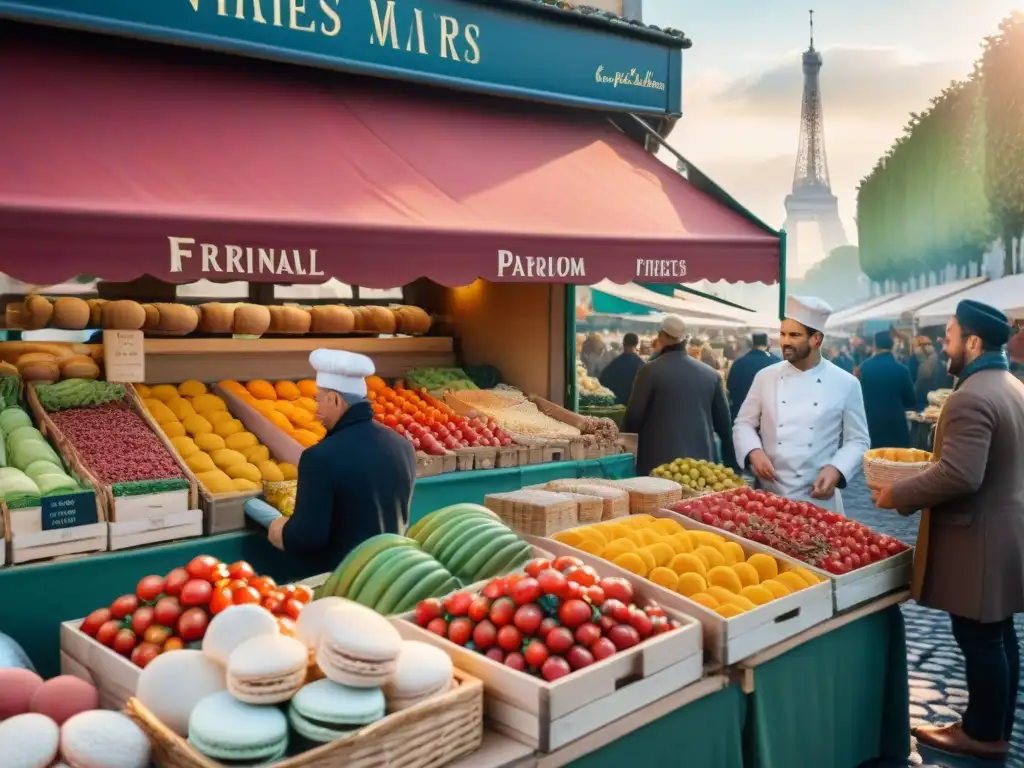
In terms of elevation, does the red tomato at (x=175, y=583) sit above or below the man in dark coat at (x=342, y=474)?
below

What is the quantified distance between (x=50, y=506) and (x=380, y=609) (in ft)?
5.97

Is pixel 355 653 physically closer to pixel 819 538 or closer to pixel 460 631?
pixel 460 631

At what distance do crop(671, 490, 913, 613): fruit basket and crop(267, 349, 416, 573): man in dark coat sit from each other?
151 centimetres

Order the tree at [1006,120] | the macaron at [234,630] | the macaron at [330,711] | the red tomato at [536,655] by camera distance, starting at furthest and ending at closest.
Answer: the tree at [1006,120], the red tomato at [536,655], the macaron at [234,630], the macaron at [330,711]

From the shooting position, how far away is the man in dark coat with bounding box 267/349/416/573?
3.78 m

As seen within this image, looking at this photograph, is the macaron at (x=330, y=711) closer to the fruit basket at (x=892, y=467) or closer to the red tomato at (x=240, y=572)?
the red tomato at (x=240, y=572)

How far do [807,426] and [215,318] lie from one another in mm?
3891

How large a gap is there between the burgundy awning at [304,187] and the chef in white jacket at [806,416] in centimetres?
103

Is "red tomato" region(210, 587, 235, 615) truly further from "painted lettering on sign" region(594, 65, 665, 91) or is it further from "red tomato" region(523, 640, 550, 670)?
"painted lettering on sign" region(594, 65, 665, 91)

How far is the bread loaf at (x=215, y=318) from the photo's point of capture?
21.4ft

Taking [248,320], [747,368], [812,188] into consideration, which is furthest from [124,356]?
[812,188]

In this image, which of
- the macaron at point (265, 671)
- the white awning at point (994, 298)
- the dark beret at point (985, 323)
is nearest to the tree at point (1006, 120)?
the white awning at point (994, 298)

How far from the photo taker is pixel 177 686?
2490 mm

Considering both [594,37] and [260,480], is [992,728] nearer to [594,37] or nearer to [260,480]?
[260,480]
